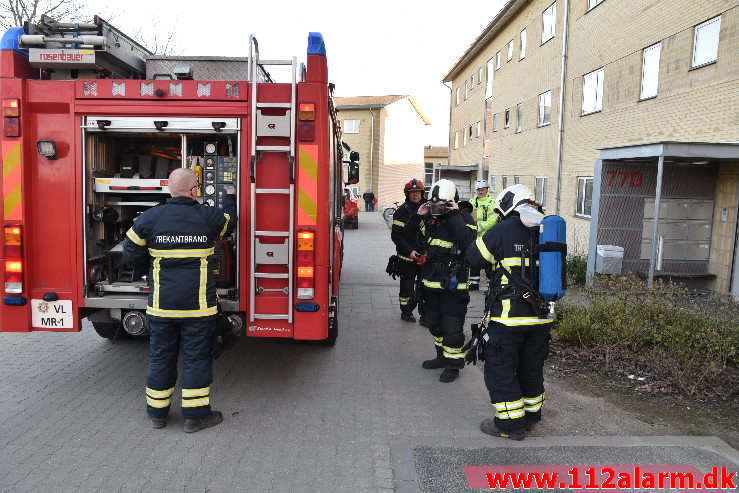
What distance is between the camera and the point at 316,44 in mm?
4289

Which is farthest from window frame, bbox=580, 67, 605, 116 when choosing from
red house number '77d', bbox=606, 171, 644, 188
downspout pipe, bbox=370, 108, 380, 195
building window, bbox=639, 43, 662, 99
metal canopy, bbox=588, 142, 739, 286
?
downspout pipe, bbox=370, 108, 380, 195

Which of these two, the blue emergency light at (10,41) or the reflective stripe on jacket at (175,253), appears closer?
the reflective stripe on jacket at (175,253)

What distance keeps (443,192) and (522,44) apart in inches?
707

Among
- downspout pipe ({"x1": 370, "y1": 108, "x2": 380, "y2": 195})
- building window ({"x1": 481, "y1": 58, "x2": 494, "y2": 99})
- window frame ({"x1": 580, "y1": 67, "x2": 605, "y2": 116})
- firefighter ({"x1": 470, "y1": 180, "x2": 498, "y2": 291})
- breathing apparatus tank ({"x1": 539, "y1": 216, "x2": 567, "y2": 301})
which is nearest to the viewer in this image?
breathing apparatus tank ({"x1": 539, "y1": 216, "x2": 567, "y2": 301})

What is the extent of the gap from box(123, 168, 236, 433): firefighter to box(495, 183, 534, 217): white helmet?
210 centimetres

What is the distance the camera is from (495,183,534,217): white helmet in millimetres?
4176

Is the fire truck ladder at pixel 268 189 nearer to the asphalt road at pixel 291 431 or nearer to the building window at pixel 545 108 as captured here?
the asphalt road at pixel 291 431

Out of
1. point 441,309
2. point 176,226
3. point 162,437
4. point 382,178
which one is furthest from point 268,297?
point 382,178

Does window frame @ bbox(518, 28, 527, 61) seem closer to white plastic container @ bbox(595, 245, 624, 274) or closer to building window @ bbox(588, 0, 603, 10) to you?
building window @ bbox(588, 0, 603, 10)

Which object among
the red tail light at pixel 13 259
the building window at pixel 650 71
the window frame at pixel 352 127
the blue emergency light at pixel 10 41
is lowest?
the red tail light at pixel 13 259

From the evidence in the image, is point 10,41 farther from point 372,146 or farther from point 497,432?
point 372,146

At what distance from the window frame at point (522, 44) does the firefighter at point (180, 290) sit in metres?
19.3

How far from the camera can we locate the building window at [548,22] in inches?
702

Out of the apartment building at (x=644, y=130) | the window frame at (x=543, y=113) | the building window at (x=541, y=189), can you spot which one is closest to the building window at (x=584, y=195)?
the apartment building at (x=644, y=130)
